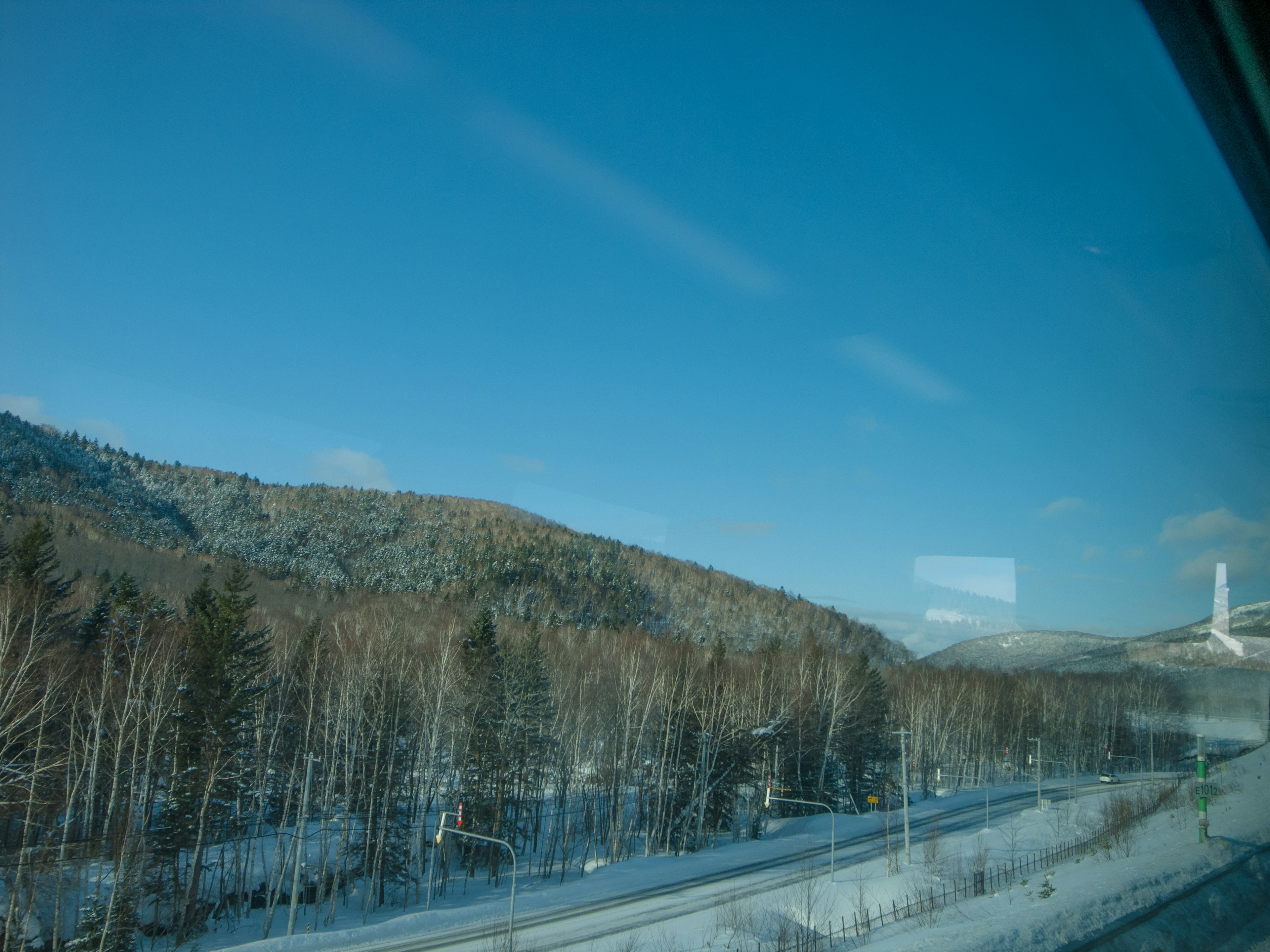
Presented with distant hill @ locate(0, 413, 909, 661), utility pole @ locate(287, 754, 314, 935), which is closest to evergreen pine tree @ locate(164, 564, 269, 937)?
utility pole @ locate(287, 754, 314, 935)

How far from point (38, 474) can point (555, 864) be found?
1199 inches

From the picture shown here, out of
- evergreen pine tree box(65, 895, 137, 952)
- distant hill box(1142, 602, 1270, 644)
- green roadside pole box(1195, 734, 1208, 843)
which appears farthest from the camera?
evergreen pine tree box(65, 895, 137, 952)

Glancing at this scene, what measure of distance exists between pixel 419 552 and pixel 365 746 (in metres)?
86.9

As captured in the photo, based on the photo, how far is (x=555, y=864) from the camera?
135 ft

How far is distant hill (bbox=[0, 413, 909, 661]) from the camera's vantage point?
55.9 meters

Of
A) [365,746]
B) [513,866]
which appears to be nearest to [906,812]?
[513,866]

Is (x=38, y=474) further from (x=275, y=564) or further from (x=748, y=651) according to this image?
(x=275, y=564)

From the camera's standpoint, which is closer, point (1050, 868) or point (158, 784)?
point (1050, 868)

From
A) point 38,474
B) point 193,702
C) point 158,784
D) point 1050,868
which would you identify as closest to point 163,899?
point 158,784

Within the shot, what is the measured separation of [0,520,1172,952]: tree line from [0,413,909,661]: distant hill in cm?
700

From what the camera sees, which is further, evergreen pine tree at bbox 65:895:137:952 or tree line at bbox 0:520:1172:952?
tree line at bbox 0:520:1172:952

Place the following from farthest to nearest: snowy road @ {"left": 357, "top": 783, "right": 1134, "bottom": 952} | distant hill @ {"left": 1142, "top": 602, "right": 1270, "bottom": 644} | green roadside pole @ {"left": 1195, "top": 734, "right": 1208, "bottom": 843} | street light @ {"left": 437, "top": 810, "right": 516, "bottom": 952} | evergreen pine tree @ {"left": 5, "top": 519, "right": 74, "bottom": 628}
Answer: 1. evergreen pine tree @ {"left": 5, "top": 519, "right": 74, "bottom": 628}
2. snowy road @ {"left": 357, "top": 783, "right": 1134, "bottom": 952}
3. street light @ {"left": 437, "top": 810, "right": 516, "bottom": 952}
4. green roadside pole @ {"left": 1195, "top": 734, "right": 1208, "bottom": 843}
5. distant hill @ {"left": 1142, "top": 602, "right": 1270, "bottom": 644}

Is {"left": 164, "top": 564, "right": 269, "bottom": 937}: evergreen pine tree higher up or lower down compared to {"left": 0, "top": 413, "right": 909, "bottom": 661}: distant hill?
lower down

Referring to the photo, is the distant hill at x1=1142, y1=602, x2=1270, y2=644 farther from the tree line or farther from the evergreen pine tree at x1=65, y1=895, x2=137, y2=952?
the evergreen pine tree at x1=65, y1=895, x2=137, y2=952
